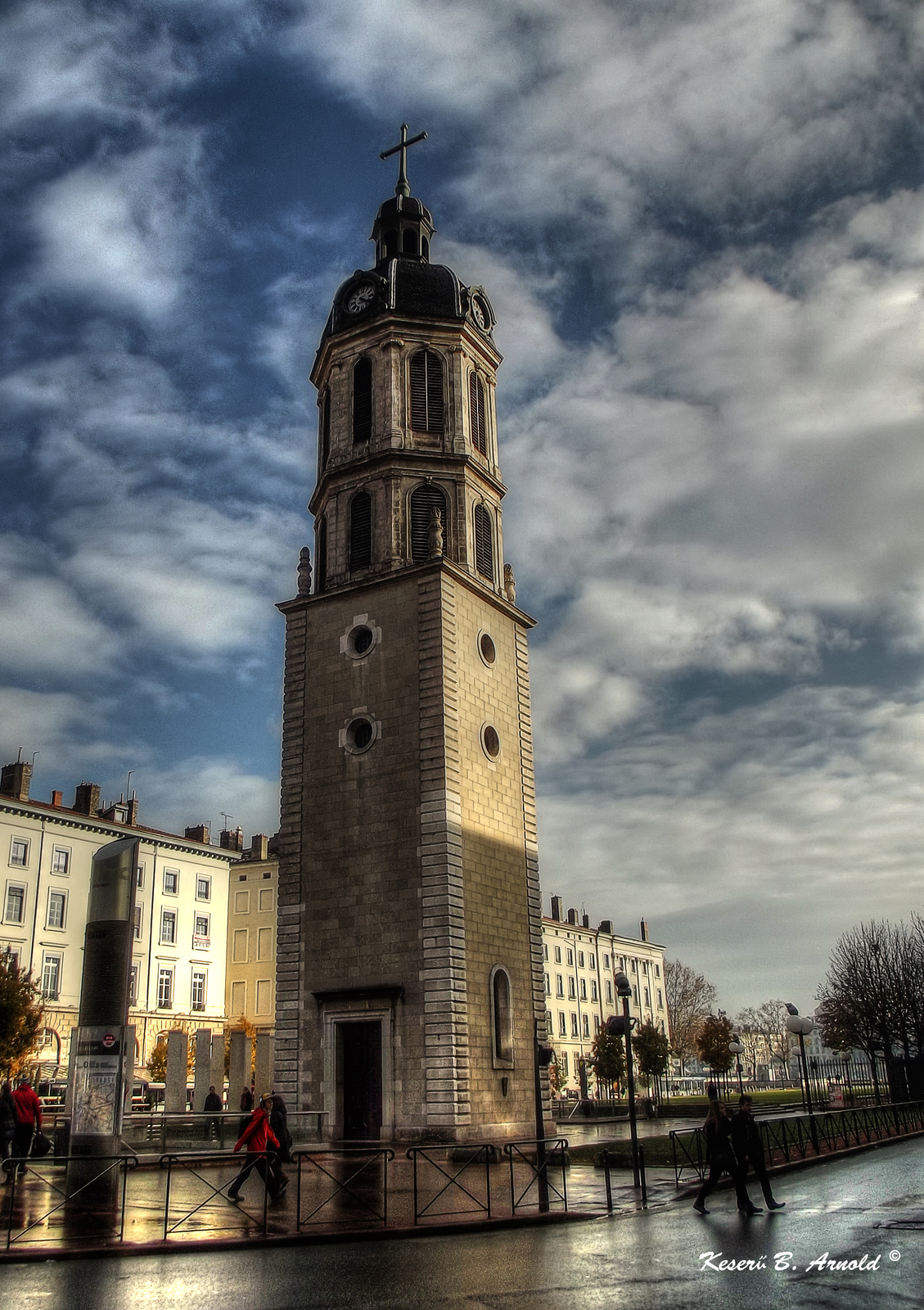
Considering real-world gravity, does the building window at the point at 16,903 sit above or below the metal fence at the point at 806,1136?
above

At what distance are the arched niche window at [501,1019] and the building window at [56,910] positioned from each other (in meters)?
34.9

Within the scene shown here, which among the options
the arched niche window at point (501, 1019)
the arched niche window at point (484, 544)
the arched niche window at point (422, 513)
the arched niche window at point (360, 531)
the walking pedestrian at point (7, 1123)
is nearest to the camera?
the walking pedestrian at point (7, 1123)

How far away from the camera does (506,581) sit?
116ft

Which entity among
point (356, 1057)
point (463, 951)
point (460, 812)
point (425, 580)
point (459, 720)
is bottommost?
point (356, 1057)

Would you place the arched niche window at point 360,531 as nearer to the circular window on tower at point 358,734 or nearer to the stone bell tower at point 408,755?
the stone bell tower at point 408,755

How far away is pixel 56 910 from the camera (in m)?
56.7

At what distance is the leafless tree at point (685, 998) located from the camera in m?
106

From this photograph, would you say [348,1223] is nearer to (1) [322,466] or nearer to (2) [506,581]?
(2) [506,581]

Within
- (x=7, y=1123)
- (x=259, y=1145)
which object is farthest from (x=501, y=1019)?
(x=7, y=1123)

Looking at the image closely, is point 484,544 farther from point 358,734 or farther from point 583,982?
point 583,982

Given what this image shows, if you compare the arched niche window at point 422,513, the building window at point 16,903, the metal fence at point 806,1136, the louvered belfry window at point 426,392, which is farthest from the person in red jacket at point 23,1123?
the building window at point 16,903

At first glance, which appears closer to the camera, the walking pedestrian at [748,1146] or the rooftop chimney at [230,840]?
the walking pedestrian at [748,1146]

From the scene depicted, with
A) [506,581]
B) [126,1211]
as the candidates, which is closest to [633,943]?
[506,581]

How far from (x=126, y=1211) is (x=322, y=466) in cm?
2457
